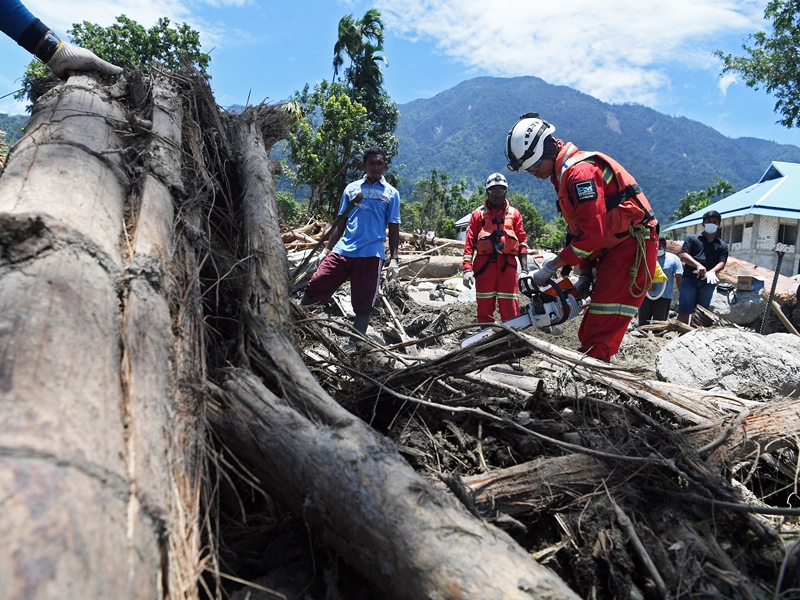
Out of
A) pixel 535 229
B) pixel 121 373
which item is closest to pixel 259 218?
pixel 121 373

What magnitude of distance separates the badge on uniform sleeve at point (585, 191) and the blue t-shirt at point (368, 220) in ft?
6.38

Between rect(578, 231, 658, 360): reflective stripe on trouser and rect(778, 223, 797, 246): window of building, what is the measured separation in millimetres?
26219

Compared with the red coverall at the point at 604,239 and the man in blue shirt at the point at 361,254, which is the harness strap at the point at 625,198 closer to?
the red coverall at the point at 604,239

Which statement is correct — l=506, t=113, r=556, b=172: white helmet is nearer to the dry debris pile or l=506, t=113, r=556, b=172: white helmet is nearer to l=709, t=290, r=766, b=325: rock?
the dry debris pile

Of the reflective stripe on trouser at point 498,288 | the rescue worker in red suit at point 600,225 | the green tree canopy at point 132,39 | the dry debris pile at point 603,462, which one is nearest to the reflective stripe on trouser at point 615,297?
the rescue worker in red suit at point 600,225

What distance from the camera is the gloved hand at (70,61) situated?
2.86 metres

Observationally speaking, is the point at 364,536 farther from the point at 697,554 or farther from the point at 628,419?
the point at 628,419

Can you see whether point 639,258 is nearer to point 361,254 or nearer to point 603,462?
point 603,462

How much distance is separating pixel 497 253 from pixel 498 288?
39cm

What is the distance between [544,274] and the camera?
391 centimetres

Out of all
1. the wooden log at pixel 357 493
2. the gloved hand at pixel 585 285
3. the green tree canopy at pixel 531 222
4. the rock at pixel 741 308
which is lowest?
the rock at pixel 741 308

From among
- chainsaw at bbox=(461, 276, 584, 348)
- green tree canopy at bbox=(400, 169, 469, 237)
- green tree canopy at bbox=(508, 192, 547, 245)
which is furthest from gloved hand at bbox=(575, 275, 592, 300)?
green tree canopy at bbox=(508, 192, 547, 245)

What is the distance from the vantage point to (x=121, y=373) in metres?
1.39

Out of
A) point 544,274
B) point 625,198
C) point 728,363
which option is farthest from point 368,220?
point 728,363
